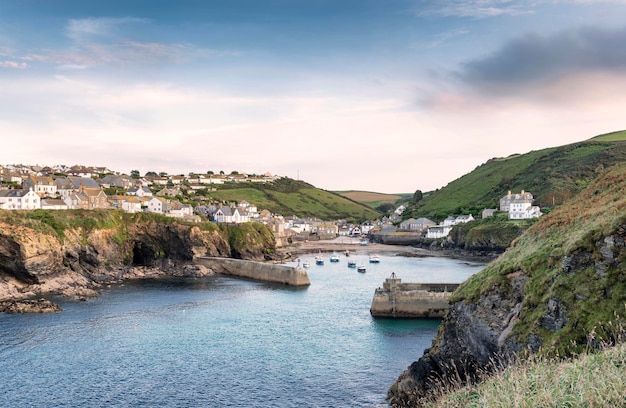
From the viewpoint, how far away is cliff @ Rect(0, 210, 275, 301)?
7544 centimetres

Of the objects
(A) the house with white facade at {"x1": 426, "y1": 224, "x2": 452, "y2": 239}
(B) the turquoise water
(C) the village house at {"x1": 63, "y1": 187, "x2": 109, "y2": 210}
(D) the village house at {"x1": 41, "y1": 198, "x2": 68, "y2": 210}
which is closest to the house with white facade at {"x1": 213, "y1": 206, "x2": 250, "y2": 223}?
(C) the village house at {"x1": 63, "y1": 187, "x2": 109, "y2": 210}

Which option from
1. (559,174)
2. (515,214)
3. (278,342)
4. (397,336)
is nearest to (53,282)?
(278,342)

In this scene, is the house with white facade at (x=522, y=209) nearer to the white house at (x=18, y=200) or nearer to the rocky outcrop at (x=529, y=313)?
the white house at (x=18, y=200)

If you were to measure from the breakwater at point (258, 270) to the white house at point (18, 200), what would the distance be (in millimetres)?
36650

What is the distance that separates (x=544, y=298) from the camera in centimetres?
2444

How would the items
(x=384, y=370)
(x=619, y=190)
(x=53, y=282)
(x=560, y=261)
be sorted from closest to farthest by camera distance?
(x=560, y=261) < (x=619, y=190) < (x=384, y=370) < (x=53, y=282)

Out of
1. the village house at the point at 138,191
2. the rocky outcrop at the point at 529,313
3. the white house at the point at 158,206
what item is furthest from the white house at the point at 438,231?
the rocky outcrop at the point at 529,313

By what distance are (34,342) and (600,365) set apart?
49139 millimetres

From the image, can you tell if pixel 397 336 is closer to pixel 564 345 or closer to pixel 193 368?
pixel 193 368

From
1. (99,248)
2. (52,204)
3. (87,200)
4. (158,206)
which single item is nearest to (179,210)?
(158,206)

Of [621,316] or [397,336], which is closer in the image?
[621,316]

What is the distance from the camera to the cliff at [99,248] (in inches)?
2970

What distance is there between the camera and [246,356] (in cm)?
4419

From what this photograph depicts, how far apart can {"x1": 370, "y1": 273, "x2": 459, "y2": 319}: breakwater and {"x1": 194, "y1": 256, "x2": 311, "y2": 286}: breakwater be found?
2825 cm
